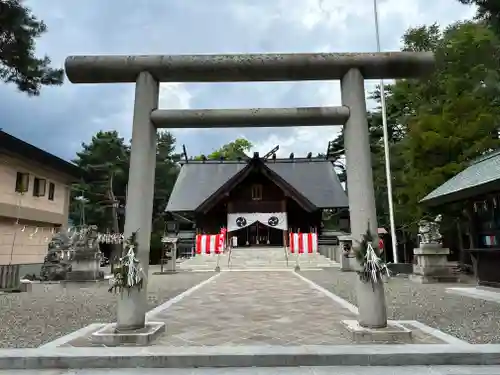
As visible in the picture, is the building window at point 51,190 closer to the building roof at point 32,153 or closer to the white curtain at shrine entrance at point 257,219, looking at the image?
the building roof at point 32,153

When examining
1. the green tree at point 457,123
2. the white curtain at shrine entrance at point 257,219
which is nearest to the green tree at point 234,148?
the white curtain at shrine entrance at point 257,219

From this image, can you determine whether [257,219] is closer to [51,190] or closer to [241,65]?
[51,190]

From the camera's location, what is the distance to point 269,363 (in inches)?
172

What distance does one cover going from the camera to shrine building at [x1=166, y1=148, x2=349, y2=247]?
997 inches

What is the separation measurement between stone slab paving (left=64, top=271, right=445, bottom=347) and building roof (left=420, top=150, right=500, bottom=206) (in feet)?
15.3

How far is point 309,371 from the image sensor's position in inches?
163

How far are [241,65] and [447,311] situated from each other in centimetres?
603

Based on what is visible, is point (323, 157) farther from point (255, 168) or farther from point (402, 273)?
point (402, 273)

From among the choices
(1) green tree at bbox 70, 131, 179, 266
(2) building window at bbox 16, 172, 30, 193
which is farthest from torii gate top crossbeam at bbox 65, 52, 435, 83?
(1) green tree at bbox 70, 131, 179, 266

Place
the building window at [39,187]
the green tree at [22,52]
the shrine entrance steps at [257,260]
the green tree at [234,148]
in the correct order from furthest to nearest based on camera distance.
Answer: the green tree at [234,148], the shrine entrance steps at [257,260], the building window at [39,187], the green tree at [22,52]

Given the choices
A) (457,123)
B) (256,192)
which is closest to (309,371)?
(457,123)

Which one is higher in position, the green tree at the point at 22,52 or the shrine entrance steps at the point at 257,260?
the green tree at the point at 22,52

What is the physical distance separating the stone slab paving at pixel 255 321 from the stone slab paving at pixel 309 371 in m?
0.67

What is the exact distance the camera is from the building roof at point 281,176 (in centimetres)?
2762
